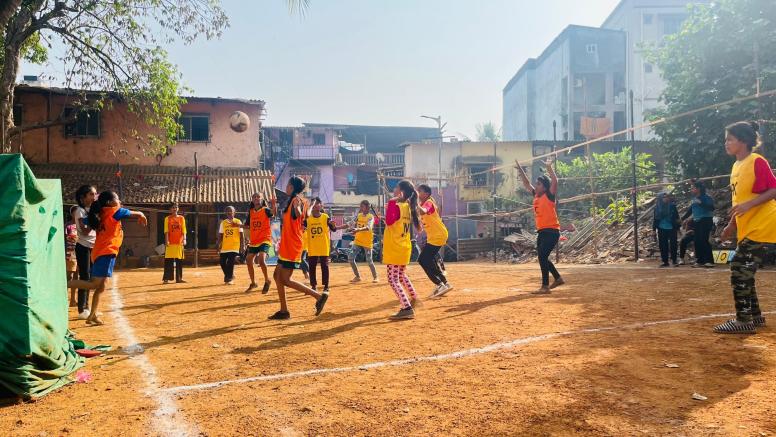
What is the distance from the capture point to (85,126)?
2559 cm

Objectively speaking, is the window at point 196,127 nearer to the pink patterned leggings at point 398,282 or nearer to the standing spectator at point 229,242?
the standing spectator at point 229,242

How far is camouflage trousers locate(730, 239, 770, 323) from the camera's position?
523cm

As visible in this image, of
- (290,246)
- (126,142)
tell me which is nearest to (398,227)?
(290,246)

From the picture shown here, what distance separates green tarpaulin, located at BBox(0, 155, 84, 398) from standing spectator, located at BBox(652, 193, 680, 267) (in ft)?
40.9

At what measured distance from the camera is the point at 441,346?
5406 millimetres

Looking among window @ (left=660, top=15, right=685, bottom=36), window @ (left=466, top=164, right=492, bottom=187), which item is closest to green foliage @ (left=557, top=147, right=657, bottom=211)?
window @ (left=466, top=164, right=492, bottom=187)

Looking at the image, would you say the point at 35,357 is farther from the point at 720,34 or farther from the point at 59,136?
the point at 59,136

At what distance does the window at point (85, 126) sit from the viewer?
1000 inches

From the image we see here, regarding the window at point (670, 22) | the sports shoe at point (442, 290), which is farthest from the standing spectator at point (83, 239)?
the window at point (670, 22)

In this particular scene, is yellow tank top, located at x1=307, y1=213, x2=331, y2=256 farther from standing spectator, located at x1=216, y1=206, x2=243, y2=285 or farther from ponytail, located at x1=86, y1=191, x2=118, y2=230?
ponytail, located at x1=86, y1=191, x2=118, y2=230

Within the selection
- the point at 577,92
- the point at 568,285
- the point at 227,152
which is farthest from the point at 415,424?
the point at 577,92

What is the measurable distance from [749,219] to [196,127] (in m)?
25.7

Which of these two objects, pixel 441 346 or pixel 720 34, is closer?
pixel 441 346

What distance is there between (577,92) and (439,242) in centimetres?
3946
